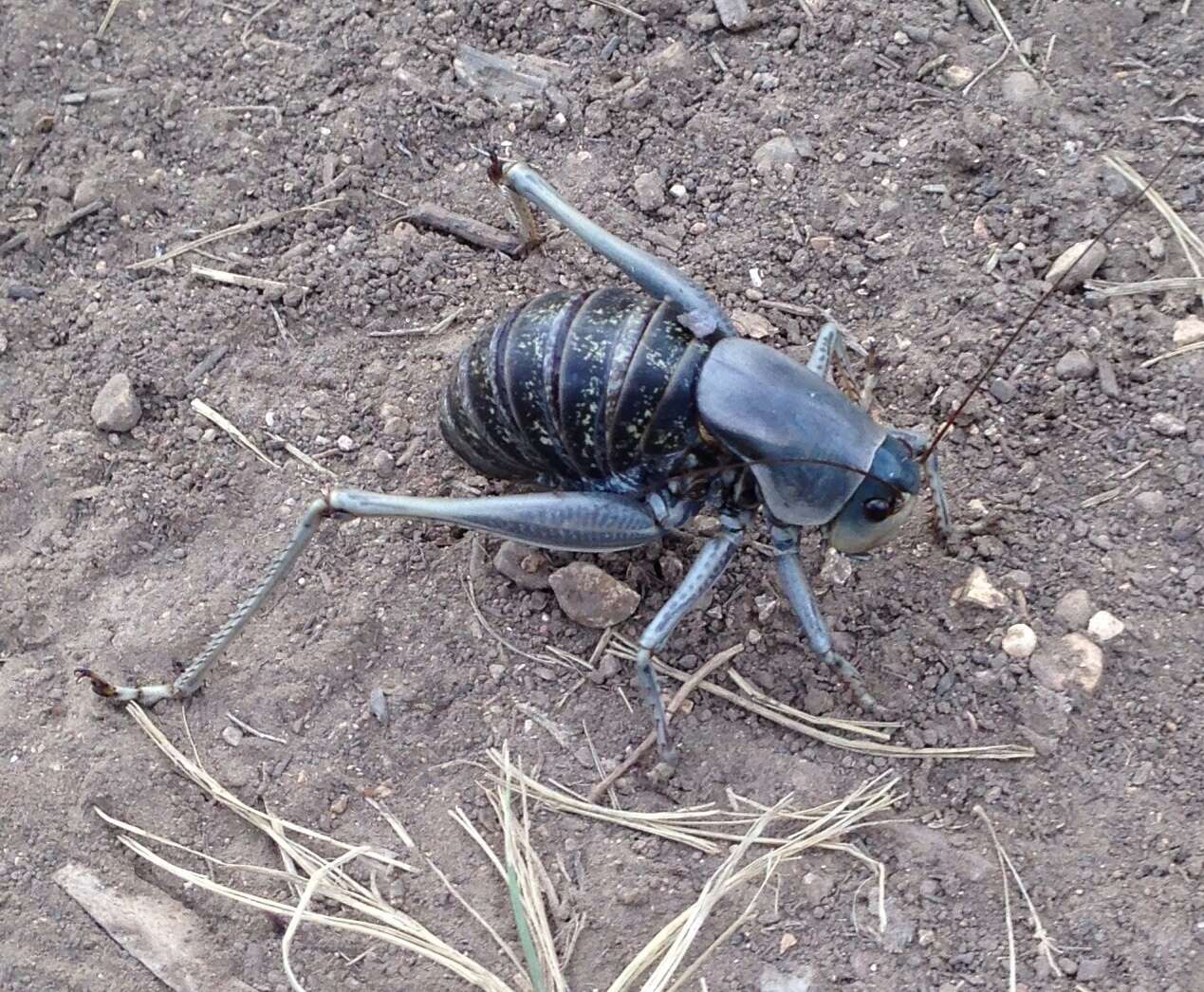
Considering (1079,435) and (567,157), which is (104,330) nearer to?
(567,157)

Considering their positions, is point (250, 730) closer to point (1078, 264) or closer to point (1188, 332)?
point (1078, 264)

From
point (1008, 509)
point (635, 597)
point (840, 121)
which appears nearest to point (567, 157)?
point (840, 121)

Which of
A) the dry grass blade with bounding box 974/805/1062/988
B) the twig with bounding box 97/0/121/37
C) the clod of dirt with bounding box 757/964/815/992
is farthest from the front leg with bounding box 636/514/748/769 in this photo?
the twig with bounding box 97/0/121/37

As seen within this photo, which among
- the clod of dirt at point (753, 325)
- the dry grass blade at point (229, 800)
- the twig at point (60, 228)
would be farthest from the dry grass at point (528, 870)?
the twig at point (60, 228)

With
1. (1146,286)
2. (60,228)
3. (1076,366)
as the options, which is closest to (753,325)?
(1076,366)

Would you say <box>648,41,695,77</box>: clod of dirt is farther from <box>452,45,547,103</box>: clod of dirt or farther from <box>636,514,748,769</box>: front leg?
<box>636,514,748,769</box>: front leg
